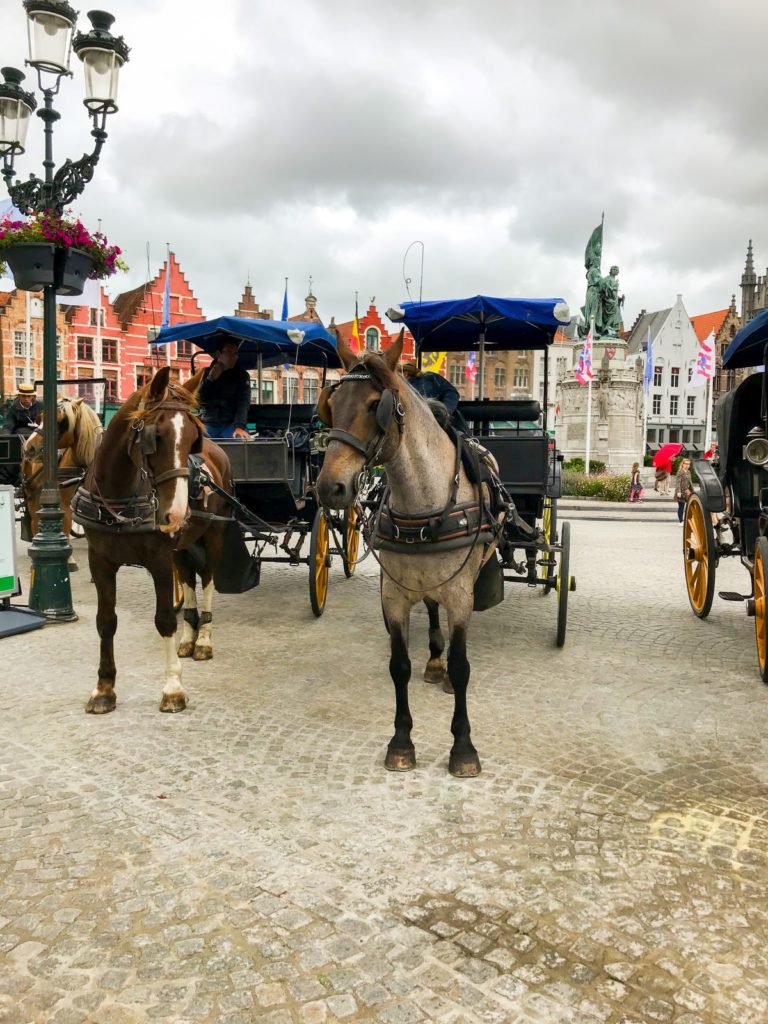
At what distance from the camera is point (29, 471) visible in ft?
31.8

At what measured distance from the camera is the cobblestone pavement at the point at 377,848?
87.6 inches

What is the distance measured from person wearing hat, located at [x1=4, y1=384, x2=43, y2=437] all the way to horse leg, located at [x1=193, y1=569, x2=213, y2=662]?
661 cm

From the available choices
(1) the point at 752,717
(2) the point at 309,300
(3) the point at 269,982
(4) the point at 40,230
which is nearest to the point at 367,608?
(1) the point at 752,717

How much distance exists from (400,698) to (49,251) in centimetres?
533

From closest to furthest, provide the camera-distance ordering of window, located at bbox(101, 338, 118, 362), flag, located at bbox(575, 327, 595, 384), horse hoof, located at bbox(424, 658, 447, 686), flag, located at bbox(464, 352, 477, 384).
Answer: horse hoof, located at bbox(424, 658, 447, 686)
flag, located at bbox(464, 352, 477, 384)
flag, located at bbox(575, 327, 595, 384)
window, located at bbox(101, 338, 118, 362)

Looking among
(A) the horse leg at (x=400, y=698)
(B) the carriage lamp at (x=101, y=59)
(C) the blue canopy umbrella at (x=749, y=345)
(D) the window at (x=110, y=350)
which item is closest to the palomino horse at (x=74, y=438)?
(B) the carriage lamp at (x=101, y=59)

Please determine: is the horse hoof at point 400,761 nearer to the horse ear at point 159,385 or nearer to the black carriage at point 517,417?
the black carriage at point 517,417

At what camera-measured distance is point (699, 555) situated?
7.03 meters

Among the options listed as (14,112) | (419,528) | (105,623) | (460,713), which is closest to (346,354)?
(419,528)

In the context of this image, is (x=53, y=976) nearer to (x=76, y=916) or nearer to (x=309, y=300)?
(x=76, y=916)

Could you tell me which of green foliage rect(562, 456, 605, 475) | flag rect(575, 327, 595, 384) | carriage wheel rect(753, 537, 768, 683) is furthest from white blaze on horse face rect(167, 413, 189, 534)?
green foliage rect(562, 456, 605, 475)

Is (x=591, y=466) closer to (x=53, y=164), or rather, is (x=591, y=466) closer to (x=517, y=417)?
(x=517, y=417)

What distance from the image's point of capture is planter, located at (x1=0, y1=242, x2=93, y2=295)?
21.2ft

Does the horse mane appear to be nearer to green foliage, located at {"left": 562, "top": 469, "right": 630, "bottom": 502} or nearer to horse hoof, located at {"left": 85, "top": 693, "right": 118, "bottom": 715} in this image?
horse hoof, located at {"left": 85, "top": 693, "right": 118, "bottom": 715}
